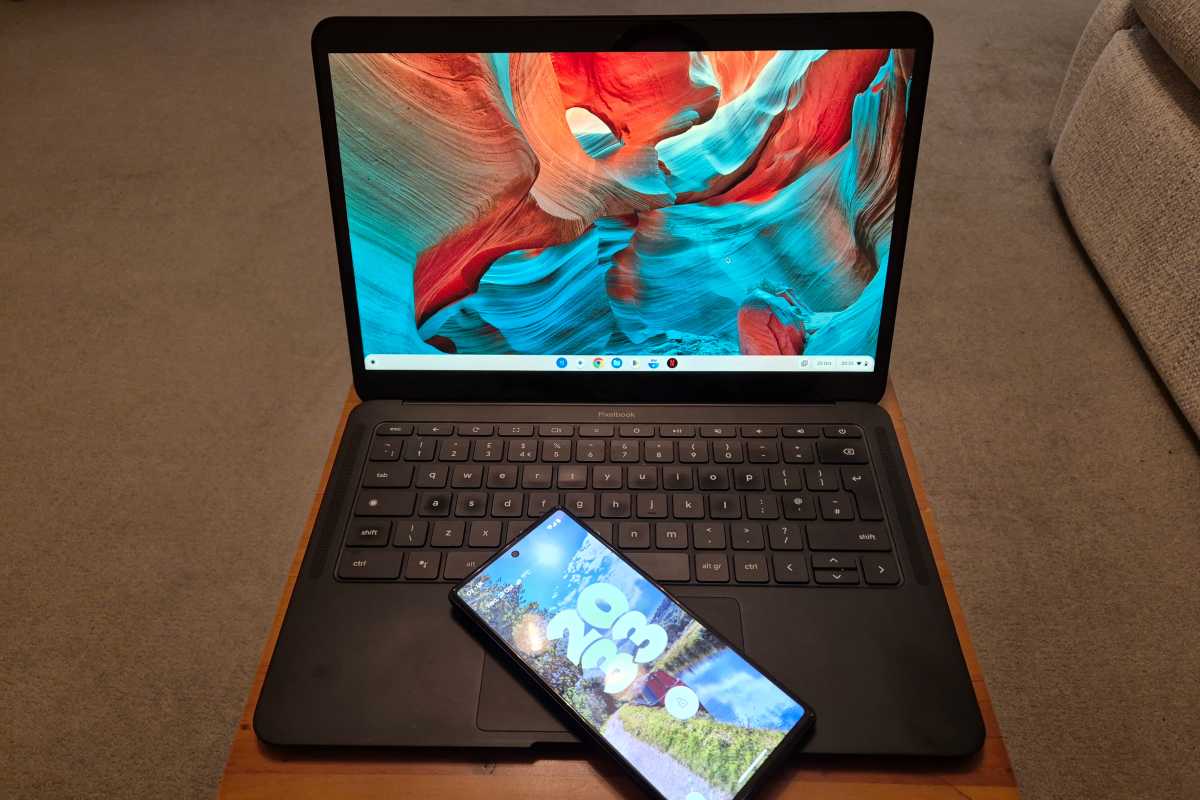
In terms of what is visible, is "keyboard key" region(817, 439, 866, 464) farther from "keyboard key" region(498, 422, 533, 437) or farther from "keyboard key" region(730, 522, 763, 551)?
"keyboard key" region(498, 422, 533, 437)

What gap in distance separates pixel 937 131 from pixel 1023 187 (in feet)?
0.75

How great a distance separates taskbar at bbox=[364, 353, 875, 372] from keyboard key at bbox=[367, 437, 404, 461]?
2.5 inches

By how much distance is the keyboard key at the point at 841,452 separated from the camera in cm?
66

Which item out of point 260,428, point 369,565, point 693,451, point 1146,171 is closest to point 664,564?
point 693,451

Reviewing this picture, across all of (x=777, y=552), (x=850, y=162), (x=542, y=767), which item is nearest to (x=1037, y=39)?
(x=850, y=162)

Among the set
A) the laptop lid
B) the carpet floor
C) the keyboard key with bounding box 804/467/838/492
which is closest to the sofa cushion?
the carpet floor

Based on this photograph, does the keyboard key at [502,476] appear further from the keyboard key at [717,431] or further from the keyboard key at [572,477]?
the keyboard key at [717,431]

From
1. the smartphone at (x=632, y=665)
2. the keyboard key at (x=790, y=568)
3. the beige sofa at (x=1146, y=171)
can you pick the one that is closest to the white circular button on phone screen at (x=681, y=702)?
the smartphone at (x=632, y=665)

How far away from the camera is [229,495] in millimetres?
1229

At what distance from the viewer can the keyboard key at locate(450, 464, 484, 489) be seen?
0.65 meters

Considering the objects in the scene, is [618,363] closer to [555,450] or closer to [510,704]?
[555,450]

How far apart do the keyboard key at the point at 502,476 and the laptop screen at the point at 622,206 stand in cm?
9

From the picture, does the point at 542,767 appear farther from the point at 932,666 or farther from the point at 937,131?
the point at 937,131

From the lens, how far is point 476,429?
2.24ft
